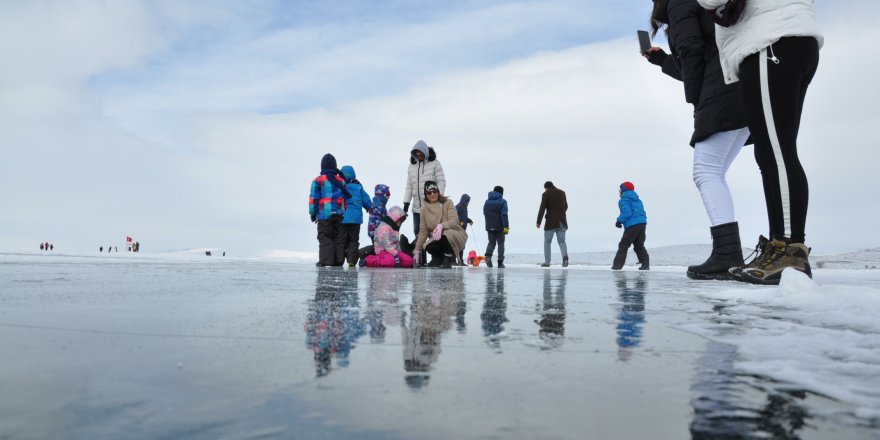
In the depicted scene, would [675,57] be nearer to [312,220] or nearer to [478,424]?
[478,424]

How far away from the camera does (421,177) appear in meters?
9.94

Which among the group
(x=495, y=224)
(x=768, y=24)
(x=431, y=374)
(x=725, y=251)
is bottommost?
(x=431, y=374)

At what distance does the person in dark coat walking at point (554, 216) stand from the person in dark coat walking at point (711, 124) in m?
8.55

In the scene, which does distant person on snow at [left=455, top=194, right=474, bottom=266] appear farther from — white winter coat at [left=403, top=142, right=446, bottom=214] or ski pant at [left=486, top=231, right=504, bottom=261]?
white winter coat at [left=403, top=142, right=446, bottom=214]

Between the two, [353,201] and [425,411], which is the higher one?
[353,201]

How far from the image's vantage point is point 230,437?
2.12 feet

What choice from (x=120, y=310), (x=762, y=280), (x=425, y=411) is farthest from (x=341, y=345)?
(x=762, y=280)

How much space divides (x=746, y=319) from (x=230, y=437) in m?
1.53

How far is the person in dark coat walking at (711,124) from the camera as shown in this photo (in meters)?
4.16

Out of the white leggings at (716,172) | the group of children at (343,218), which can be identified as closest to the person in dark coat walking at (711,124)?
the white leggings at (716,172)

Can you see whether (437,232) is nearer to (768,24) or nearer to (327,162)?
(327,162)

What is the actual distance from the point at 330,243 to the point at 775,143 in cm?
721

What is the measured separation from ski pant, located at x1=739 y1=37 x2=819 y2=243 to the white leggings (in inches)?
33.8

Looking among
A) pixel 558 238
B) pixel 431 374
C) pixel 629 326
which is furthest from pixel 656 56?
pixel 558 238
